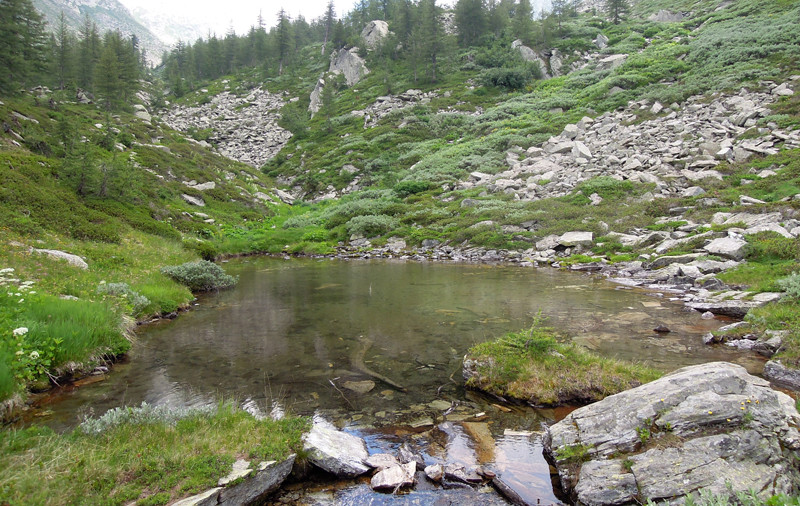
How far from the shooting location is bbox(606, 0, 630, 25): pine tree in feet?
246

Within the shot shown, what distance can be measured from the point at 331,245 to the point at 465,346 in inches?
921

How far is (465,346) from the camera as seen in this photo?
31.7 ft

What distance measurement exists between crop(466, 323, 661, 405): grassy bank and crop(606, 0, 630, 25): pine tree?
90.2 metres

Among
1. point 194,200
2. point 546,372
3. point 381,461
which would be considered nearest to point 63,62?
point 194,200

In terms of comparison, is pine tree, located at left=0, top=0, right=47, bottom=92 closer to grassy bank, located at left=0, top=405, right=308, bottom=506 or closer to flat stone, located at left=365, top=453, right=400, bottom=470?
grassy bank, located at left=0, top=405, right=308, bottom=506

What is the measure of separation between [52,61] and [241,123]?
1061 inches

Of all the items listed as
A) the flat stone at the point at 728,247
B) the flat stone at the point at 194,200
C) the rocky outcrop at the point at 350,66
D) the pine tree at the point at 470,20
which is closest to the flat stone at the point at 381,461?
the flat stone at the point at 728,247

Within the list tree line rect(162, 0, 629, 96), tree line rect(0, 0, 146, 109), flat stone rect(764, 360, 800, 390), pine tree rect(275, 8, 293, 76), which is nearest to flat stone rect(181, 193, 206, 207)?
tree line rect(0, 0, 146, 109)

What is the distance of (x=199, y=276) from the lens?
1652cm

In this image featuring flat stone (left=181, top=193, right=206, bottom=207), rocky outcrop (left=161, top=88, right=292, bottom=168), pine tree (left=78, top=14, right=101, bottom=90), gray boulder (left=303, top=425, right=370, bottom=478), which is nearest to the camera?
gray boulder (left=303, top=425, right=370, bottom=478)

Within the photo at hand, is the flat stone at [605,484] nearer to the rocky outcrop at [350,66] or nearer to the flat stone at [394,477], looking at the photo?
the flat stone at [394,477]

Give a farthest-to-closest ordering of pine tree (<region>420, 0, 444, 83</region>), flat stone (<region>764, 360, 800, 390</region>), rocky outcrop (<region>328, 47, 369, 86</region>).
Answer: rocky outcrop (<region>328, 47, 369, 86</region>)
pine tree (<region>420, 0, 444, 83</region>)
flat stone (<region>764, 360, 800, 390</region>)

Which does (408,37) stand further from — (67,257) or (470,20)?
(67,257)

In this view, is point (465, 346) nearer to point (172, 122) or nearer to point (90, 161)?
point (90, 161)
